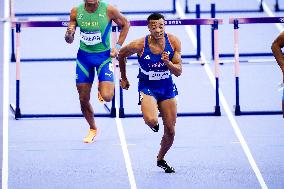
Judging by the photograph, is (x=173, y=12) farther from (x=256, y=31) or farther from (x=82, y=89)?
(x=82, y=89)

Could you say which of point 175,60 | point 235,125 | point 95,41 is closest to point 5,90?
point 95,41

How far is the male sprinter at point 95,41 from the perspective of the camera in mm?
13195

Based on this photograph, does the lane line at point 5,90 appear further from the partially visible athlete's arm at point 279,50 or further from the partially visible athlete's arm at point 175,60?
the partially visible athlete's arm at point 279,50

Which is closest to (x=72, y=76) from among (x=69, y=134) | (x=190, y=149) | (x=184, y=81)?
(x=184, y=81)

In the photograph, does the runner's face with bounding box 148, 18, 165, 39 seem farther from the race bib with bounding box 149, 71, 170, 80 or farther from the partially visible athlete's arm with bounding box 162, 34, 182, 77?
the race bib with bounding box 149, 71, 170, 80

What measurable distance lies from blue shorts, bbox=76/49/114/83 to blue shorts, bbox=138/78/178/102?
155cm

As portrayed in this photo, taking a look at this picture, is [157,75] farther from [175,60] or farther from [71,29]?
[71,29]

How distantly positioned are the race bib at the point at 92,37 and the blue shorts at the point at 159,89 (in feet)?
5.42

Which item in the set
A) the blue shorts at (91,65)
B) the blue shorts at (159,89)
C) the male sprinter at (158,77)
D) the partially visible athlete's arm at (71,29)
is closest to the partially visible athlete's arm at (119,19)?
the blue shorts at (91,65)

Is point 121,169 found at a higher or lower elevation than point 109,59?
lower

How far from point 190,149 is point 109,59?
5.08 feet

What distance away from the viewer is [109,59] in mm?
13312

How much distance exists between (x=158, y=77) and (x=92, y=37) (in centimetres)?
178

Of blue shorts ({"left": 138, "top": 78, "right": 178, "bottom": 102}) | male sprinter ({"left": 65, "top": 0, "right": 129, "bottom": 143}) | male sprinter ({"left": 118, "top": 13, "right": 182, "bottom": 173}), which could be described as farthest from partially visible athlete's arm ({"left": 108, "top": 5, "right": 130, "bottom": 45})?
blue shorts ({"left": 138, "top": 78, "right": 178, "bottom": 102})
